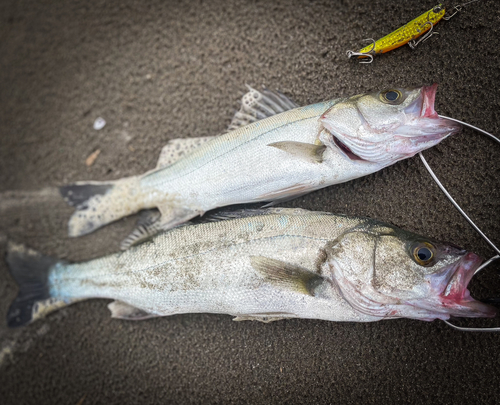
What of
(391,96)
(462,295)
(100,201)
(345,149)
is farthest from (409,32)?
(100,201)

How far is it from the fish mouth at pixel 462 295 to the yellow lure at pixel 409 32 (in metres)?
1.06

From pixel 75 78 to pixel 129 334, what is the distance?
1759mm

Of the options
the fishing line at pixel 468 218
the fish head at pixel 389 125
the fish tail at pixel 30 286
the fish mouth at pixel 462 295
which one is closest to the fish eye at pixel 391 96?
the fish head at pixel 389 125

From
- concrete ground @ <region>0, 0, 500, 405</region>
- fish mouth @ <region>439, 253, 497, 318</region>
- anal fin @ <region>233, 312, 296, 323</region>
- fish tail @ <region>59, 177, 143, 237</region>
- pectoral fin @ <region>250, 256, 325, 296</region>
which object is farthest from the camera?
fish tail @ <region>59, 177, 143, 237</region>

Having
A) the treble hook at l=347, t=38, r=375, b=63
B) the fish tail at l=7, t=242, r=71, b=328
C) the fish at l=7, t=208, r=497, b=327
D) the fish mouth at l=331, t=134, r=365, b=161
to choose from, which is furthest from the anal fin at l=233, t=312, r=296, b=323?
the treble hook at l=347, t=38, r=375, b=63

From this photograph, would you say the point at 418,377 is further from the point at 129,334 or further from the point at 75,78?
the point at 75,78

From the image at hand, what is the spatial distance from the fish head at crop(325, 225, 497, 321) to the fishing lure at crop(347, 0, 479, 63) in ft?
2.99

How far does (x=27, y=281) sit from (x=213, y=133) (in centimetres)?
136

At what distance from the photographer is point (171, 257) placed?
178 centimetres

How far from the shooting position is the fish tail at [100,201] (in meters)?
2.08

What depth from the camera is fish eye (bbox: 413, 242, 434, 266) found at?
4.87 ft

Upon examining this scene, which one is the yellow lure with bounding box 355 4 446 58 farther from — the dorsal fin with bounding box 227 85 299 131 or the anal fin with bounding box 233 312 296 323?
the anal fin with bounding box 233 312 296 323

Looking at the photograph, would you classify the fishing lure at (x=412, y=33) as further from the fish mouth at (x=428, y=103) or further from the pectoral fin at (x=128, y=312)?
the pectoral fin at (x=128, y=312)

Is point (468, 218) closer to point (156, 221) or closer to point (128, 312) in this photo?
point (156, 221)
